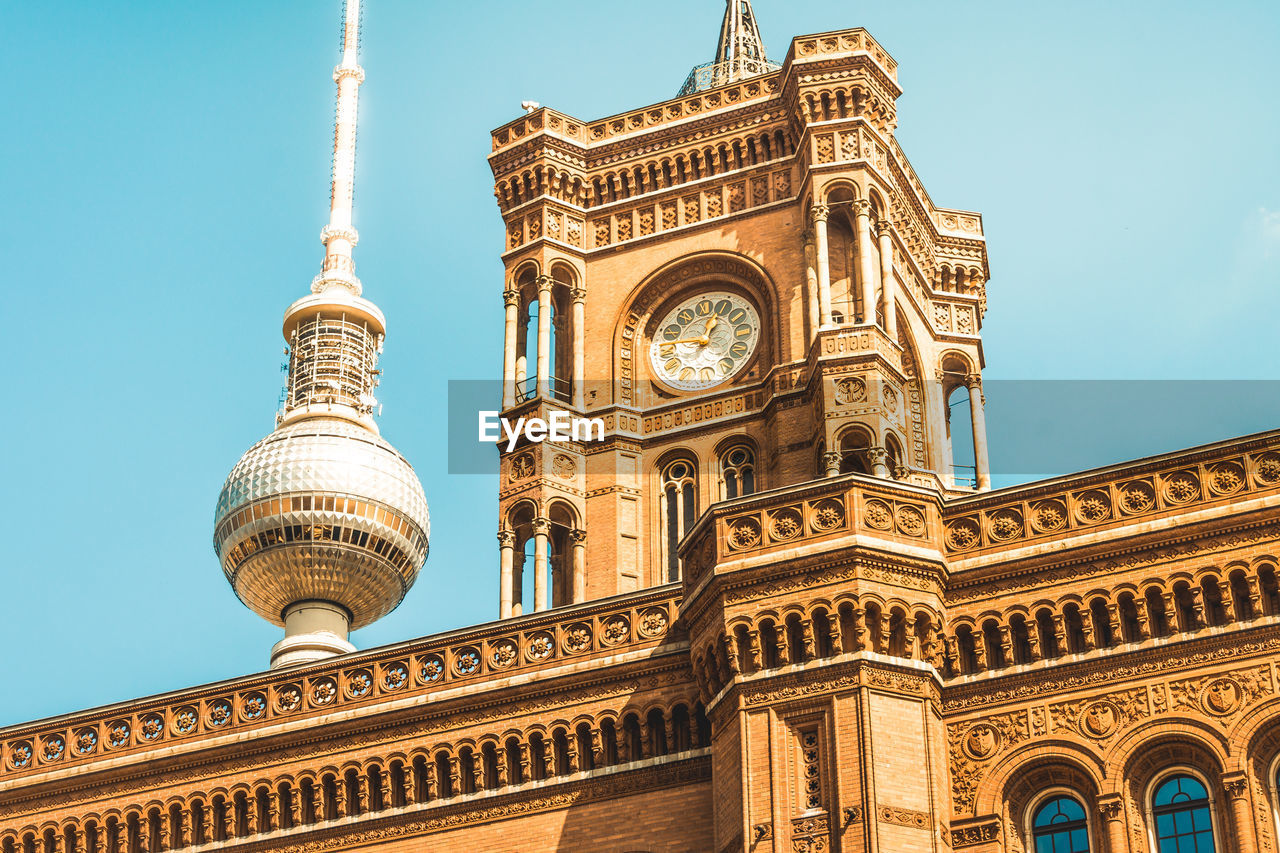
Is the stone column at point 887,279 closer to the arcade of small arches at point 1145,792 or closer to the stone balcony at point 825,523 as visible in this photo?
the stone balcony at point 825,523

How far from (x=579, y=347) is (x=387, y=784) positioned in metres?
14.8

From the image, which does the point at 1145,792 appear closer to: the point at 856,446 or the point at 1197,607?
the point at 1197,607

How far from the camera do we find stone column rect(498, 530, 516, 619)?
44.6m

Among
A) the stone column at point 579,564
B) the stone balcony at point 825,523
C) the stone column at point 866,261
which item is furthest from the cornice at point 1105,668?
the stone column at point 866,261

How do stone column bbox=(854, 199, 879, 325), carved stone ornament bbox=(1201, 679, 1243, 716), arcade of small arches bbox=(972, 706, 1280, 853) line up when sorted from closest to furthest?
arcade of small arches bbox=(972, 706, 1280, 853)
carved stone ornament bbox=(1201, 679, 1243, 716)
stone column bbox=(854, 199, 879, 325)

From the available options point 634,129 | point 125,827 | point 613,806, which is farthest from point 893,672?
point 634,129

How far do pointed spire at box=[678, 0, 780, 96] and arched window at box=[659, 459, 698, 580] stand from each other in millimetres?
14383

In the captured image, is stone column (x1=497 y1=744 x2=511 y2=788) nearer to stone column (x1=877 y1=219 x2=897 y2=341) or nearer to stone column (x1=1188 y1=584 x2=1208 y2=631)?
stone column (x1=1188 y1=584 x2=1208 y2=631)

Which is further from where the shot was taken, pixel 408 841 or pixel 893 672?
pixel 408 841

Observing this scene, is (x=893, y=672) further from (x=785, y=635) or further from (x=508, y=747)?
(x=508, y=747)

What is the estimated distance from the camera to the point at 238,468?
183 feet

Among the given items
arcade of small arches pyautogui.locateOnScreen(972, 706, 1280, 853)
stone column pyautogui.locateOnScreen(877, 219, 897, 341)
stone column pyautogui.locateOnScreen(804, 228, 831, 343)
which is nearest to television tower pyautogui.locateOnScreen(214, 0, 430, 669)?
stone column pyautogui.locateOnScreen(804, 228, 831, 343)

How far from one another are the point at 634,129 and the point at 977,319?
30.2 ft

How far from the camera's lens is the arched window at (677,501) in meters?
45.6
